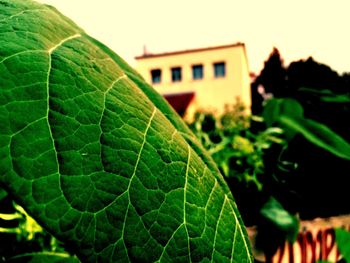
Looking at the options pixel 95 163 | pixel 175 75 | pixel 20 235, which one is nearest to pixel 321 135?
pixel 20 235

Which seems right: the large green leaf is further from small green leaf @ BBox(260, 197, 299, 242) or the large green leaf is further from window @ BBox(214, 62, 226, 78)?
window @ BBox(214, 62, 226, 78)

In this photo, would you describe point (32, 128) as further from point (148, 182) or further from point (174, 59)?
point (174, 59)

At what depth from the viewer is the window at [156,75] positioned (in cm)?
2716

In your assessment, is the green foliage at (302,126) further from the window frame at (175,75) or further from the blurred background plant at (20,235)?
the window frame at (175,75)

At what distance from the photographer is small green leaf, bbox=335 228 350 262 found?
0.90m

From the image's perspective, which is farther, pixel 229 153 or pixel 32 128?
pixel 229 153

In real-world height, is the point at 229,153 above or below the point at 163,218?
below

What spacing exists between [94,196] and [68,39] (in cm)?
13

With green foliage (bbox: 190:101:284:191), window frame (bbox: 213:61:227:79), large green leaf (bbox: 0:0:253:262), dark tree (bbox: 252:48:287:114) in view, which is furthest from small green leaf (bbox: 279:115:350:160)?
window frame (bbox: 213:61:227:79)

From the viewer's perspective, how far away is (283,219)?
1.17m

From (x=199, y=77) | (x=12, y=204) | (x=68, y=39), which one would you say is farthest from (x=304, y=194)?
(x=199, y=77)

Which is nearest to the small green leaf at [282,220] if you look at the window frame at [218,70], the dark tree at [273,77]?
the dark tree at [273,77]

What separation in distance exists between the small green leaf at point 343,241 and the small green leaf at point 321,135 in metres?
0.21

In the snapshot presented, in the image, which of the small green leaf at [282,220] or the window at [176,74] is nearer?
the small green leaf at [282,220]
